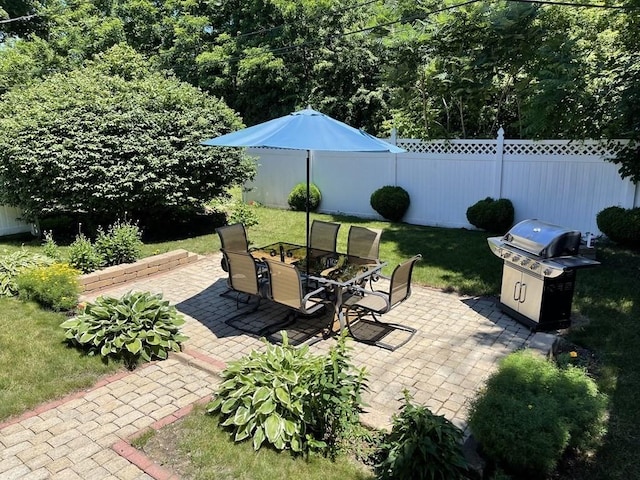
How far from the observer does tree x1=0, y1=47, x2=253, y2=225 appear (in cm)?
833

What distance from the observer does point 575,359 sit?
461cm

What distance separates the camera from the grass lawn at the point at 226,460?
9.73 feet

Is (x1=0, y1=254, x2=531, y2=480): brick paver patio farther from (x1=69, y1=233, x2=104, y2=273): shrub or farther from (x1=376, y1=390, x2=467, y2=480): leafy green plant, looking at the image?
(x1=376, y1=390, x2=467, y2=480): leafy green plant

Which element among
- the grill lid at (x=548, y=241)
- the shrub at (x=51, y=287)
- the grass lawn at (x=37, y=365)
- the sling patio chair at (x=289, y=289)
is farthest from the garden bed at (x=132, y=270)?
the grill lid at (x=548, y=241)

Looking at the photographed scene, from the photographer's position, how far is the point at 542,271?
4.95m

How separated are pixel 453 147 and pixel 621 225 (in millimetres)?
3809

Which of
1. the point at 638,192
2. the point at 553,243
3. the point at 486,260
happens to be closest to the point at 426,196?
the point at 486,260

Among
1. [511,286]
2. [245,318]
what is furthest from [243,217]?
[511,286]

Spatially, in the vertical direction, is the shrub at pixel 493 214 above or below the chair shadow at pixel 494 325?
above

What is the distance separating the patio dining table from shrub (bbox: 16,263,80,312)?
2.30 meters

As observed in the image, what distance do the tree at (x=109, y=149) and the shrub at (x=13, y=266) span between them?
2216 millimetres

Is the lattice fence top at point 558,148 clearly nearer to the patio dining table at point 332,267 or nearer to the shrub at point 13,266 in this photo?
the patio dining table at point 332,267

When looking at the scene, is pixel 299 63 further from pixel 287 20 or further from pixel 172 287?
pixel 172 287

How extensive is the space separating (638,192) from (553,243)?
4.84 m
